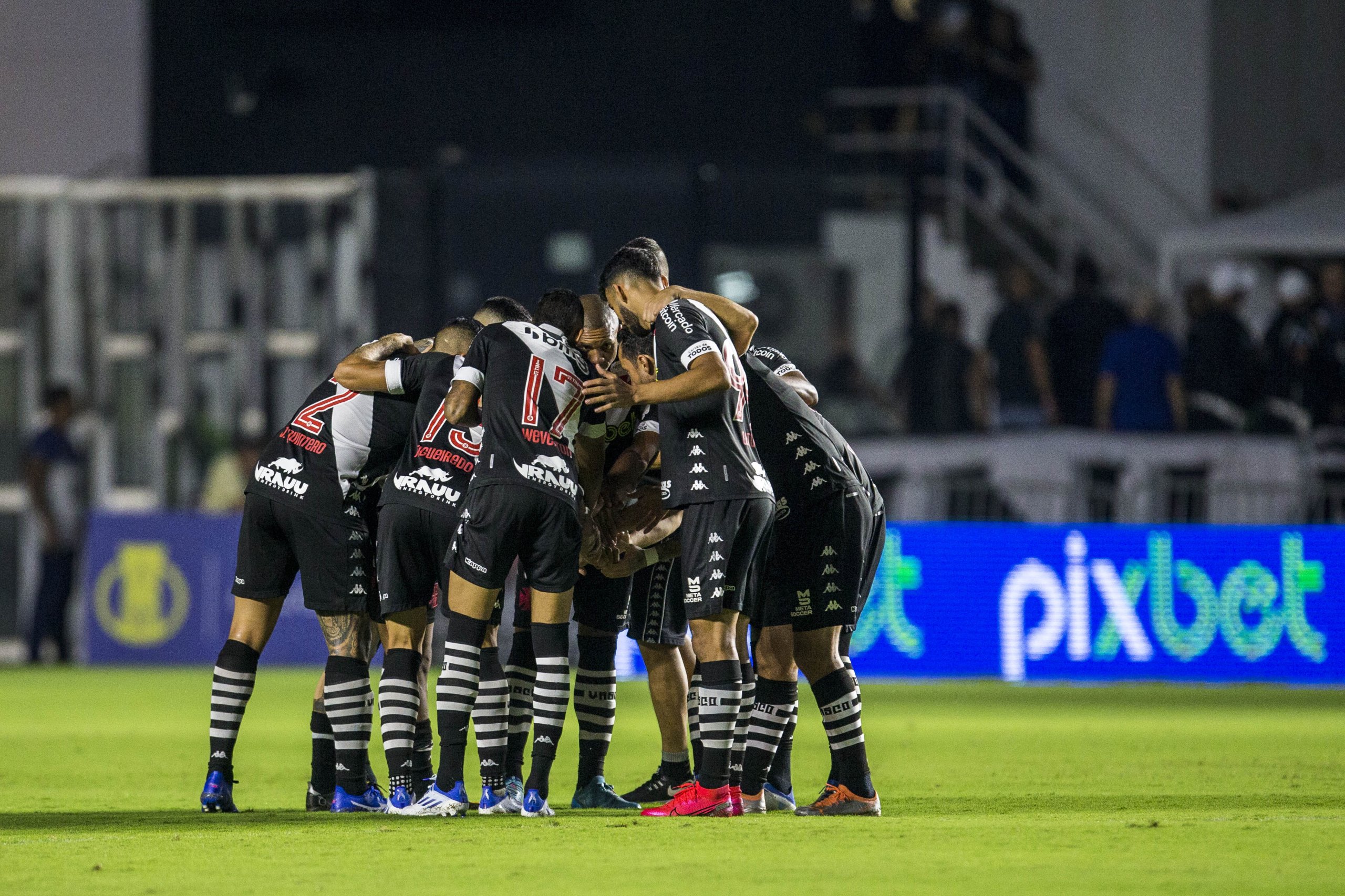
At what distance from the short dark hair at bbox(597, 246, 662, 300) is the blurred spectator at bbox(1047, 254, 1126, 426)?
12302 millimetres

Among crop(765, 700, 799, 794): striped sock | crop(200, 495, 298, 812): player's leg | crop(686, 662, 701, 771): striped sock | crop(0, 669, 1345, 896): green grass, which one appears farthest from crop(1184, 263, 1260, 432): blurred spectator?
crop(200, 495, 298, 812): player's leg

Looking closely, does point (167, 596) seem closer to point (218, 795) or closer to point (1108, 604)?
point (1108, 604)

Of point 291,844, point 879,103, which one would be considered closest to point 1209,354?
point 879,103

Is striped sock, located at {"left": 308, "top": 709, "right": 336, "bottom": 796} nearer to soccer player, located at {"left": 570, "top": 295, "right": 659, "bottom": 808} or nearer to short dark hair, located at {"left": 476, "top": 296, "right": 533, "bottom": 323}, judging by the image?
soccer player, located at {"left": 570, "top": 295, "right": 659, "bottom": 808}

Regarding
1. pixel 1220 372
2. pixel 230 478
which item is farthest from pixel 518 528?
pixel 230 478

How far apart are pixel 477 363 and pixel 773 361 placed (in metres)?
1.38

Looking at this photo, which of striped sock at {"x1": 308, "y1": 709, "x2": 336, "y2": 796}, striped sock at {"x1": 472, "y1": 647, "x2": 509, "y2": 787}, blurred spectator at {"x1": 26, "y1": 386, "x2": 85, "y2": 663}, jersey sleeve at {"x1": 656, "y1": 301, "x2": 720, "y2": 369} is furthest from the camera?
blurred spectator at {"x1": 26, "y1": 386, "x2": 85, "y2": 663}

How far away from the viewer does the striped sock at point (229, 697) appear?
8570 mm

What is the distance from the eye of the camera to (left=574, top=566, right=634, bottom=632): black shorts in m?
8.88

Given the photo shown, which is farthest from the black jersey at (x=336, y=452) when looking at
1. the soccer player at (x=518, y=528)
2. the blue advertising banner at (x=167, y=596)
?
the blue advertising banner at (x=167, y=596)

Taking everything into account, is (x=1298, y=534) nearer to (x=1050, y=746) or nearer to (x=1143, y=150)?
(x=1050, y=746)

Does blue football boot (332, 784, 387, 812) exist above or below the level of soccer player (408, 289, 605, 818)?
below

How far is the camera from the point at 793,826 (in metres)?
7.86

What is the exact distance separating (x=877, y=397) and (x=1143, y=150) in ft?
23.9
